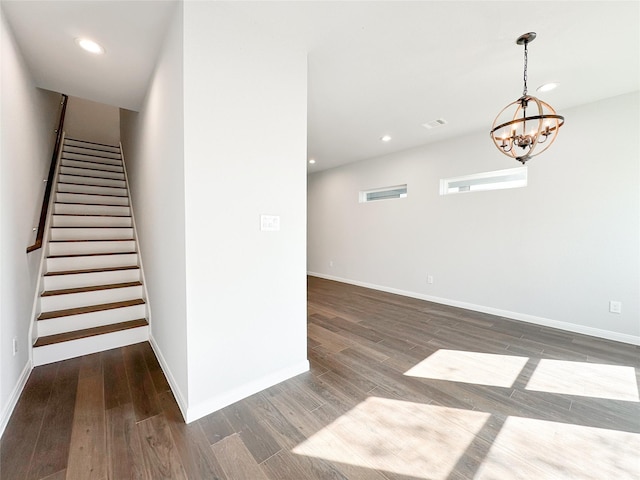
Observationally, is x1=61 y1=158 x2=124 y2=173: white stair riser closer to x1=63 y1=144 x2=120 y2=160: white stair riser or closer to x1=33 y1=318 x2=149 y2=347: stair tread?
x1=63 y1=144 x2=120 y2=160: white stair riser

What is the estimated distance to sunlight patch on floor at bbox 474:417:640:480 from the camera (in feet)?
4.27

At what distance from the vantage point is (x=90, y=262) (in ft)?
9.95

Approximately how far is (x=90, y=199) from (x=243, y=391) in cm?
395

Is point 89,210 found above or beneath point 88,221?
above

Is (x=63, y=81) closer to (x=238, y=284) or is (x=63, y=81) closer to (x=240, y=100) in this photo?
(x=240, y=100)

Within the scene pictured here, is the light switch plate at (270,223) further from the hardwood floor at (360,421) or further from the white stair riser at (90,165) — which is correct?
the white stair riser at (90,165)

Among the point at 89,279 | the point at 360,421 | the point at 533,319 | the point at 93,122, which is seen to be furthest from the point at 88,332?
the point at 93,122

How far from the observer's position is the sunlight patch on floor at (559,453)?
1.30 m

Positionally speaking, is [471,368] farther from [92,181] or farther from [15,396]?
[92,181]

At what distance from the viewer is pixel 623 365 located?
234cm

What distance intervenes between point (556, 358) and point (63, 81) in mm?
5450

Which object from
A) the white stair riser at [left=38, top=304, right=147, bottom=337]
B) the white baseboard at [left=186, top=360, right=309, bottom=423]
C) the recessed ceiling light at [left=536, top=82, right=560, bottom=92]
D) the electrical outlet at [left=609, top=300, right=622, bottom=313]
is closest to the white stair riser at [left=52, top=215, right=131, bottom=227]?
the white stair riser at [left=38, top=304, right=147, bottom=337]

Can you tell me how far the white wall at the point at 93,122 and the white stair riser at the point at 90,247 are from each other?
3.75m

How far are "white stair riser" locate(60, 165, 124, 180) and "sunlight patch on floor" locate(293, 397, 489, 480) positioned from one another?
531cm
